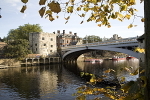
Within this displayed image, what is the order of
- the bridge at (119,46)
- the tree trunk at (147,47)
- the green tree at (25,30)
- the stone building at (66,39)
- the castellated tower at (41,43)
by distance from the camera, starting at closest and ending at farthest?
the tree trunk at (147,47)
the bridge at (119,46)
the castellated tower at (41,43)
the green tree at (25,30)
the stone building at (66,39)

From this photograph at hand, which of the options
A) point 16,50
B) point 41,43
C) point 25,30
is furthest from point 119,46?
point 25,30

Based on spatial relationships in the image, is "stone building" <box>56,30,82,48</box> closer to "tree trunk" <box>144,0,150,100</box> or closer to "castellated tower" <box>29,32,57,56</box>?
"castellated tower" <box>29,32,57,56</box>

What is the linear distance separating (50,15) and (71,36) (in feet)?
223

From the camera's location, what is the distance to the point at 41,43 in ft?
158

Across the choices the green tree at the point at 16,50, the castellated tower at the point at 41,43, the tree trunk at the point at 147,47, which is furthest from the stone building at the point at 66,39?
the tree trunk at the point at 147,47

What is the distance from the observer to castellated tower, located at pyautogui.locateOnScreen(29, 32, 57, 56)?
4772 cm

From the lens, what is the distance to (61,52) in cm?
5103

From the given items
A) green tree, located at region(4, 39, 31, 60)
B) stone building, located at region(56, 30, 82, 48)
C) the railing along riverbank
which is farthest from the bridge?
stone building, located at region(56, 30, 82, 48)

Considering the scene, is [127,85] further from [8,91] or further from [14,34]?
[14,34]

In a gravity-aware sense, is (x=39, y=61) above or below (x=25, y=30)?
below

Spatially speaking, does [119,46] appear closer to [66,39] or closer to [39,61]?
[39,61]

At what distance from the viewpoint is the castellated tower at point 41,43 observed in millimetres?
A: 47719

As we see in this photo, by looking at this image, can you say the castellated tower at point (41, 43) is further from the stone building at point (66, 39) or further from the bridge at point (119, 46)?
the stone building at point (66, 39)

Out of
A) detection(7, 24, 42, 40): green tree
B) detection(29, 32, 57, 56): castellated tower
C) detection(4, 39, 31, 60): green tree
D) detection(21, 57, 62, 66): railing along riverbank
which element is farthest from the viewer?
detection(7, 24, 42, 40): green tree
